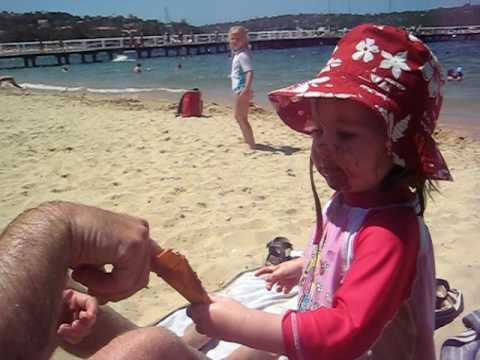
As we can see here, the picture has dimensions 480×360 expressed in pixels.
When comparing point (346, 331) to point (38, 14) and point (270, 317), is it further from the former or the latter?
point (38, 14)

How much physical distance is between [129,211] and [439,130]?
6062 mm

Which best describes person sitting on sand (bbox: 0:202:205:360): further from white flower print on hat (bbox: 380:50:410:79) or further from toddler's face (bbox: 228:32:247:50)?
toddler's face (bbox: 228:32:247:50)

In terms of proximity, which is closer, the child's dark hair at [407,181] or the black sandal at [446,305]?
the child's dark hair at [407,181]

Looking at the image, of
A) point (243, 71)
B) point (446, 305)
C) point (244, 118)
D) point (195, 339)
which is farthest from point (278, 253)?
point (243, 71)

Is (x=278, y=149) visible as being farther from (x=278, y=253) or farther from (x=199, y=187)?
(x=278, y=253)

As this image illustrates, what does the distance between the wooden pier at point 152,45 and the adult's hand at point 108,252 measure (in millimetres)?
44286

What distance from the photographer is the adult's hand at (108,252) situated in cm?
151

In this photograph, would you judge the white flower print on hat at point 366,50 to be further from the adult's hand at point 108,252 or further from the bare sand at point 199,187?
the bare sand at point 199,187

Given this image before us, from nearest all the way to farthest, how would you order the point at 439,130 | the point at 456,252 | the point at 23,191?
1. the point at 456,252
2. the point at 23,191
3. the point at 439,130

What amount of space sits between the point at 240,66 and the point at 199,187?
278 cm

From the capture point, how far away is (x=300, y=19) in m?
108

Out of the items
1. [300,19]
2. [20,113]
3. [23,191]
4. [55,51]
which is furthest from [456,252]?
[300,19]

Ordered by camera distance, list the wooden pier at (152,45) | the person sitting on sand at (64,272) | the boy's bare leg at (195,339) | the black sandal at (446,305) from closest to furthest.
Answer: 1. the person sitting on sand at (64,272)
2. the black sandal at (446,305)
3. the boy's bare leg at (195,339)
4. the wooden pier at (152,45)

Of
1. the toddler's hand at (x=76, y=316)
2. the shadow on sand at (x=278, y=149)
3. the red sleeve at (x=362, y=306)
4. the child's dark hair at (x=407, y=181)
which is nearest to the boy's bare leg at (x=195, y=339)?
the toddler's hand at (x=76, y=316)
